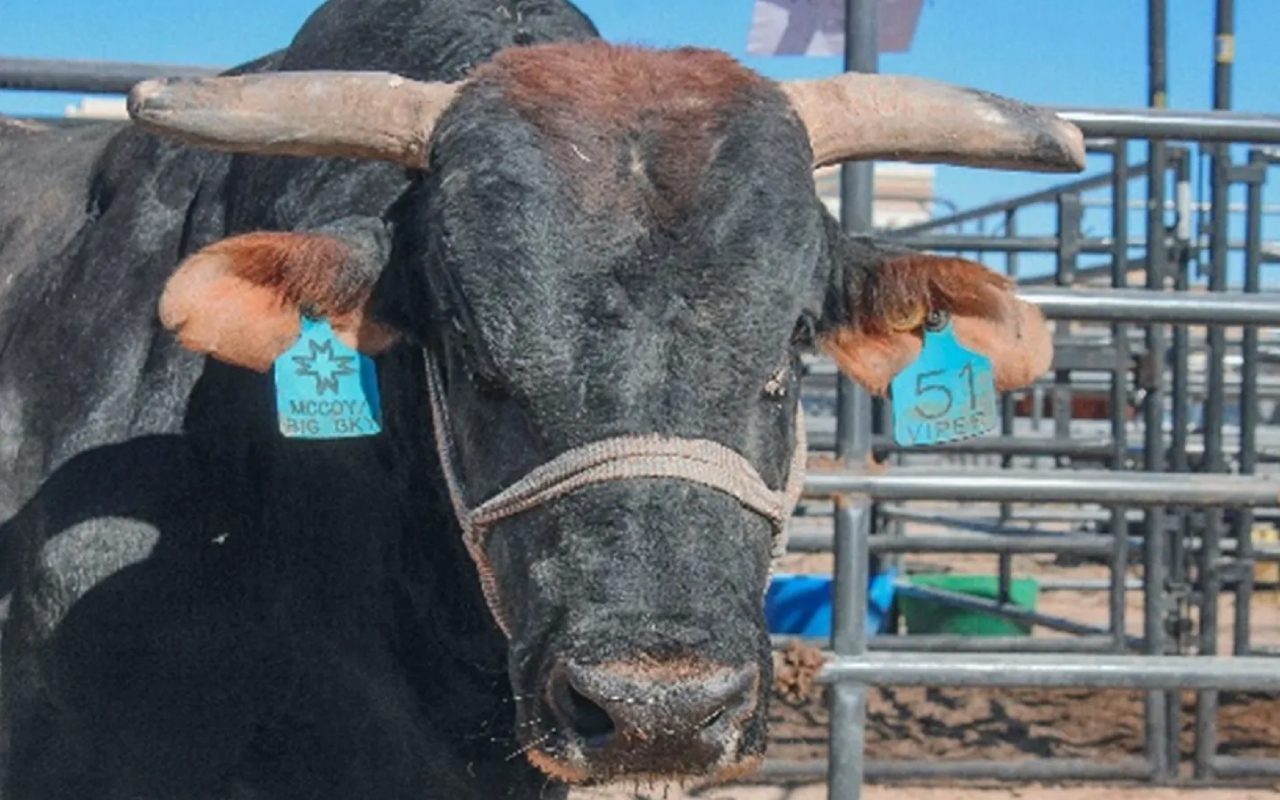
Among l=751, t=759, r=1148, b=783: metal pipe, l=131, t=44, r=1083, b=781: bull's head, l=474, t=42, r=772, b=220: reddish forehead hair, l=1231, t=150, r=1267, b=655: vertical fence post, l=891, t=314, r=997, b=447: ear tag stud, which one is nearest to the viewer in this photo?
l=131, t=44, r=1083, b=781: bull's head

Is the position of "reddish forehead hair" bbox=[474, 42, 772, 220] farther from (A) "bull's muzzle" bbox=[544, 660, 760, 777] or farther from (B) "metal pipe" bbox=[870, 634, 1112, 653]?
(B) "metal pipe" bbox=[870, 634, 1112, 653]

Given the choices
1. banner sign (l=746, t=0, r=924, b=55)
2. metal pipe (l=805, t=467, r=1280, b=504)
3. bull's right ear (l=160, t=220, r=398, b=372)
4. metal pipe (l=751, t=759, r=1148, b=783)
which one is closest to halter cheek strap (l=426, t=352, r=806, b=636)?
bull's right ear (l=160, t=220, r=398, b=372)

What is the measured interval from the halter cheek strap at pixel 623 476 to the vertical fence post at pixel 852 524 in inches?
51.9

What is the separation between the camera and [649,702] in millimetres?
1926

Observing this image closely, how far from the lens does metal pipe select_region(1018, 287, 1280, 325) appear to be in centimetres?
369

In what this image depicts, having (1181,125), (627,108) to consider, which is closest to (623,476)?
(627,108)

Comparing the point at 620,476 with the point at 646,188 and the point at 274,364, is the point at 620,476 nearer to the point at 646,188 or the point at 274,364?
the point at 646,188

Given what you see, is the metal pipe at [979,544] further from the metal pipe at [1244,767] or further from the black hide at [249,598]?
the black hide at [249,598]

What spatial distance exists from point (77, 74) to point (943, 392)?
7.71ft

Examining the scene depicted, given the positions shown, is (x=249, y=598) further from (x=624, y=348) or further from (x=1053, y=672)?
(x=1053, y=672)

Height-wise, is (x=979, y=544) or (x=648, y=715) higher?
(x=648, y=715)

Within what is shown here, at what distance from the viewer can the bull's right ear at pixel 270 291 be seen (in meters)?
2.42

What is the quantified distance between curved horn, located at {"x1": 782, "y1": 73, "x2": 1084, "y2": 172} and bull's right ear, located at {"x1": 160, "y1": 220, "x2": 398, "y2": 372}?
0.69m

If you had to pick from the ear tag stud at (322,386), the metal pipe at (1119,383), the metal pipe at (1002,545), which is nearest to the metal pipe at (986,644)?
the metal pipe at (1119,383)
